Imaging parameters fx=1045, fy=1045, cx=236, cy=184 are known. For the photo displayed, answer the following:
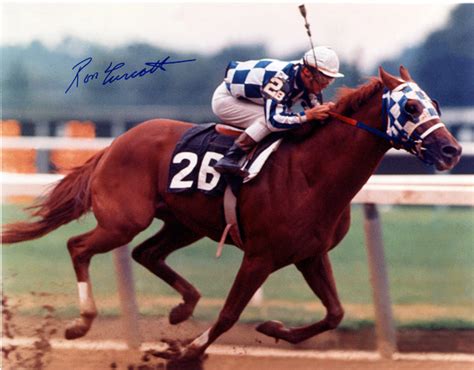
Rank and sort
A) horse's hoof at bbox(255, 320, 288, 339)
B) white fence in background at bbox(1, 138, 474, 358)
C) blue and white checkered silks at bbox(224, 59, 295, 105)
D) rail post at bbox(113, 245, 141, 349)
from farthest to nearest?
1. rail post at bbox(113, 245, 141, 349)
2. white fence in background at bbox(1, 138, 474, 358)
3. horse's hoof at bbox(255, 320, 288, 339)
4. blue and white checkered silks at bbox(224, 59, 295, 105)

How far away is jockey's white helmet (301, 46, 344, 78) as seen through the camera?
17.0 ft

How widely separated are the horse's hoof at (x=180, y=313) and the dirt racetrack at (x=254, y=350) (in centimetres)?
21

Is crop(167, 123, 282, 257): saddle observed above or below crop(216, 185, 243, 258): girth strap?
above

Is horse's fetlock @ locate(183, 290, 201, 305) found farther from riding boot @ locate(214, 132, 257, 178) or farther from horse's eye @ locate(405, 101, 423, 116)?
horse's eye @ locate(405, 101, 423, 116)

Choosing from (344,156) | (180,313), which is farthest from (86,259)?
(344,156)

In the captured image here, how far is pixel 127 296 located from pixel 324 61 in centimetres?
197

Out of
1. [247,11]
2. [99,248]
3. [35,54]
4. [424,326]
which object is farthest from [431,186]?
[35,54]

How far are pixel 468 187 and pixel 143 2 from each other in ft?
7.01

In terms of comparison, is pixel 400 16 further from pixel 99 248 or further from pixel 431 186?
pixel 99 248

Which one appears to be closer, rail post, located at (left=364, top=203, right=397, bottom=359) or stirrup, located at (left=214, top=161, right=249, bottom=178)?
stirrup, located at (left=214, top=161, right=249, bottom=178)

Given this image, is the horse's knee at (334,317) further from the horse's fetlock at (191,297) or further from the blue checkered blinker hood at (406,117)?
the blue checkered blinker hood at (406,117)

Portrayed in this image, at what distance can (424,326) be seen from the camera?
249 inches

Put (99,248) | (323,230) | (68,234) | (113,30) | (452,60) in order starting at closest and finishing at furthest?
1. (323,230)
2. (99,248)
3. (113,30)
4. (452,60)
5. (68,234)
